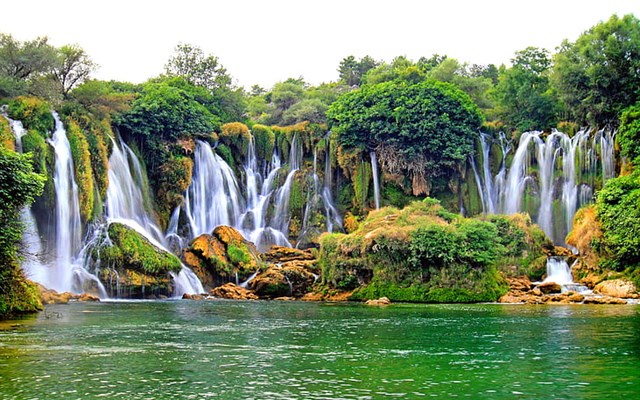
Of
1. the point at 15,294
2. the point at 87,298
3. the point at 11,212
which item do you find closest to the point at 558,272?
the point at 87,298

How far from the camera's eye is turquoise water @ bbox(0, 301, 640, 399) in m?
11.8

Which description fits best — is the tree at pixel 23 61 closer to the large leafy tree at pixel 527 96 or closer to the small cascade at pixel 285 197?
the small cascade at pixel 285 197

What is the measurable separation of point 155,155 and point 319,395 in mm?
40951

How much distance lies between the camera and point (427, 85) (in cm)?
5484

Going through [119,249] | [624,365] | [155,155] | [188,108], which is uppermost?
[188,108]

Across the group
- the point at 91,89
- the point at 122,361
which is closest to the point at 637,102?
the point at 91,89

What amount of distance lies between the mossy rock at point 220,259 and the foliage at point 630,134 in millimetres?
23648

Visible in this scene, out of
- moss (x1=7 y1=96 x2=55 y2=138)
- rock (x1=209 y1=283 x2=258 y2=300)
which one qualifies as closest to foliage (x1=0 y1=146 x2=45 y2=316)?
rock (x1=209 y1=283 x2=258 y2=300)

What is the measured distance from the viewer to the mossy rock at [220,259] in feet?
139

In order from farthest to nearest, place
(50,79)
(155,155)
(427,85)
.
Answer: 1. (427,85)
2. (155,155)
3. (50,79)

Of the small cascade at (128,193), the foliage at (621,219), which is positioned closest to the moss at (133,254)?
the small cascade at (128,193)

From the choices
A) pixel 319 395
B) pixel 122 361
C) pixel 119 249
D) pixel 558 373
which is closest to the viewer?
pixel 319 395

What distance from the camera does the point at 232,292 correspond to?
39.9 metres

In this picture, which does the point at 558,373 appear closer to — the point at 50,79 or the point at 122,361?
the point at 122,361
